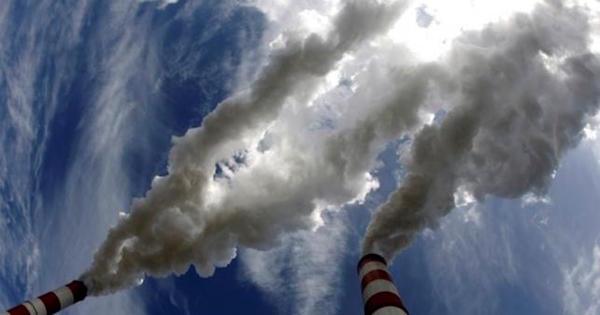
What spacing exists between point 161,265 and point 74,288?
6.59m

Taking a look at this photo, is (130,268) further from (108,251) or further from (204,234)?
(204,234)

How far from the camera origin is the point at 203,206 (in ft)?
128

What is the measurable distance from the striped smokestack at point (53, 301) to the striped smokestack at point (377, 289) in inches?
787

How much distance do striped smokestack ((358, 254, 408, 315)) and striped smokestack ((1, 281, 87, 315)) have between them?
19994 millimetres

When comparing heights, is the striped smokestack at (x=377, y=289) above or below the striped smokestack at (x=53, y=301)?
below

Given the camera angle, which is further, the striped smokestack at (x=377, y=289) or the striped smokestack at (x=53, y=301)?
the striped smokestack at (x=53, y=301)

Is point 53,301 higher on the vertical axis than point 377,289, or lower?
higher

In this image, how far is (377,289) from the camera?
2330 centimetres

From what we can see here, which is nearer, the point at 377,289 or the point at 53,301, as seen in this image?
the point at 377,289

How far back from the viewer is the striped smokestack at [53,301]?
32.7m

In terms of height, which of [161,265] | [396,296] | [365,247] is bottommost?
[396,296]

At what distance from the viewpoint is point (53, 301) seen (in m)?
36.1

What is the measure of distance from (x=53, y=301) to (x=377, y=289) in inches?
919

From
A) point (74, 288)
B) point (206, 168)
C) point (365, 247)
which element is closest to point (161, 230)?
point (206, 168)
